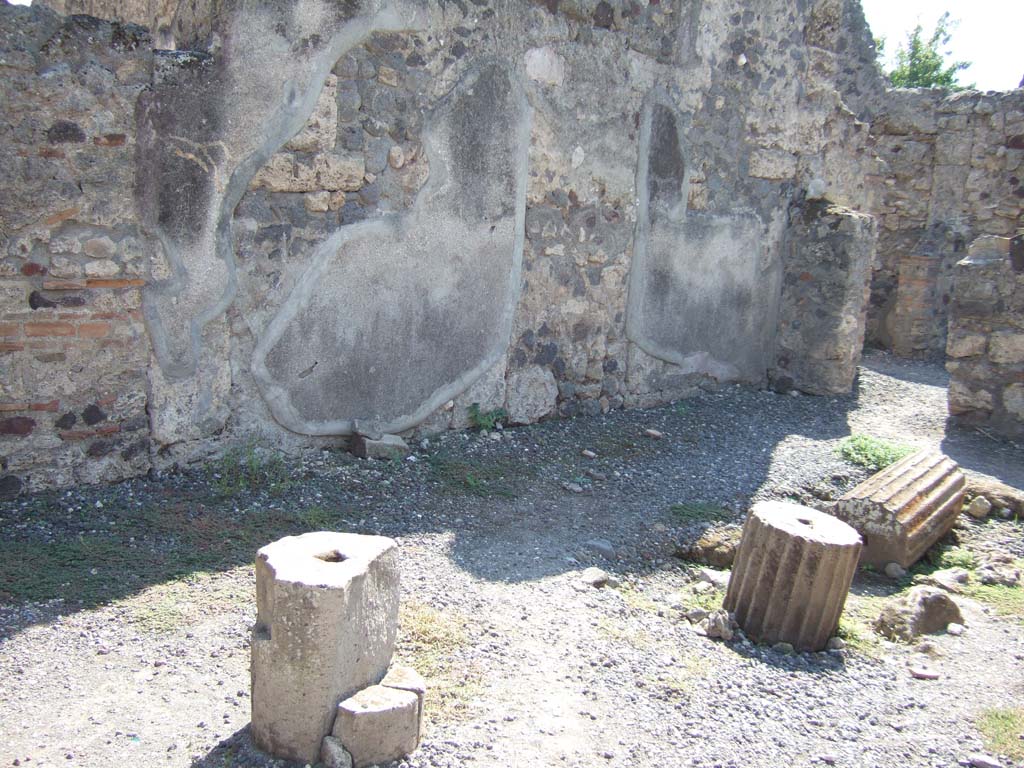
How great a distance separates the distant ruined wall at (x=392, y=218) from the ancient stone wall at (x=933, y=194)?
10.3 ft

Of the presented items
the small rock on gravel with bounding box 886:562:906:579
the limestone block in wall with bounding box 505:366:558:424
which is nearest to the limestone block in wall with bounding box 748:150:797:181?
the limestone block in wall with bounding box 505:366:558:424

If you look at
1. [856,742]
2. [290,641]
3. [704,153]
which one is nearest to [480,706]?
[290,641]

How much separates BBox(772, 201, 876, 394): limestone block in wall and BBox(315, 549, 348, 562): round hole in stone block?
17.5 ft

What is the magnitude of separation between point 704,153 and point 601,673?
4.47 meters

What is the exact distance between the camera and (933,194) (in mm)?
9781

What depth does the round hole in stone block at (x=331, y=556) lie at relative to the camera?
8.64 feet

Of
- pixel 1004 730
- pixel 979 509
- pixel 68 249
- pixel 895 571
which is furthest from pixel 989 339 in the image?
pixel 68 249

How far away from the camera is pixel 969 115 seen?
9383 mm

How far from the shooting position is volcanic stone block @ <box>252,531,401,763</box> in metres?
2.40

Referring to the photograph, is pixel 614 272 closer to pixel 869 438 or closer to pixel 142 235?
pixel 869 438

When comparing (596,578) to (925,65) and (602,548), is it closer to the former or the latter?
(602,548)

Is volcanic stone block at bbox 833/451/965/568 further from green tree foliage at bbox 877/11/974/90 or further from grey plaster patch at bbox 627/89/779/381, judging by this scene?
green tree foliage at bbox 877/11/974/90

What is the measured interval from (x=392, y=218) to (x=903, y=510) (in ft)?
10.2

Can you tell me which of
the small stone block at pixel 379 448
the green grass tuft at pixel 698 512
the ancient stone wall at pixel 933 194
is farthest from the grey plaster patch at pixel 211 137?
the ancient stone wall at pixel 933 194
